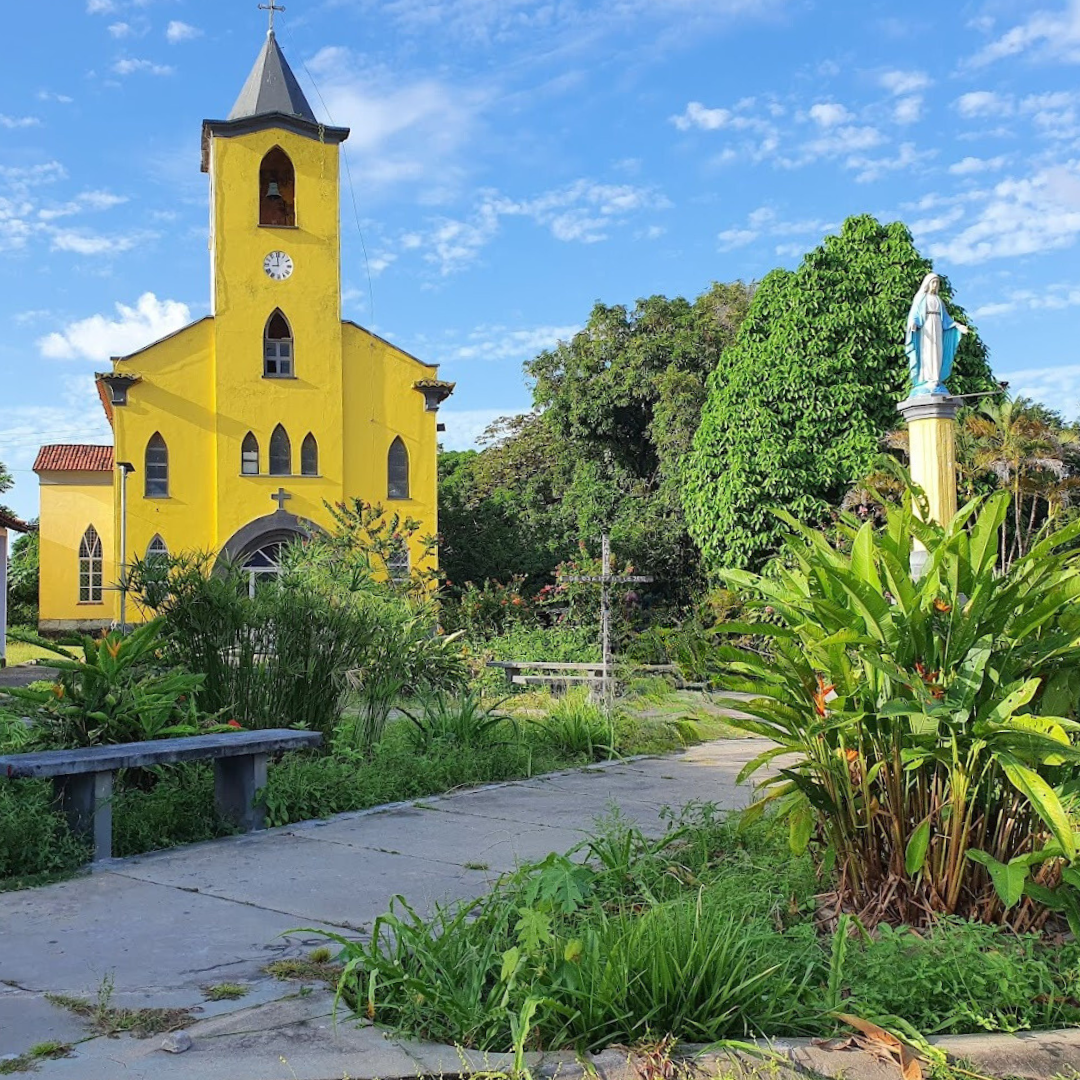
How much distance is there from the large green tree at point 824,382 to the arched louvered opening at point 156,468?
14.9 meters

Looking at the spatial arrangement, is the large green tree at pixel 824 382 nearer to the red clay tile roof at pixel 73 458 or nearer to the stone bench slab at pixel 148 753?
the stone bench slab at pixel 148 753

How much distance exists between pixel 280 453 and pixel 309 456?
76 cm

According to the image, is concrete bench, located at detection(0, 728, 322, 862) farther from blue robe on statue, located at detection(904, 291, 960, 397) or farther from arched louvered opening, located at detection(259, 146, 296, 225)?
arched louvered opening, located at detection(259, 146, 296, 225)

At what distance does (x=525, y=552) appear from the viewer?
32.2 m

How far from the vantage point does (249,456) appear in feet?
98.5

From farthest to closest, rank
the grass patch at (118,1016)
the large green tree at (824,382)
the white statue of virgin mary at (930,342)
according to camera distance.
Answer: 1. the large green tree at (824,382)
2. the white statue of virgin mary at (930,342)
3. the grass patch at (118,1016)

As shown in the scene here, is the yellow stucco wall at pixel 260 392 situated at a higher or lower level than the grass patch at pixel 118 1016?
higher

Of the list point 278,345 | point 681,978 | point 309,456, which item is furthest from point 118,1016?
point 278,345

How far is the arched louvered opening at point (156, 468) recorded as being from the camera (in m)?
29.4

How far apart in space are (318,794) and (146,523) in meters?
23.6

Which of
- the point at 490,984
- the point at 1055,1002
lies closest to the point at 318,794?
the point at 490,984

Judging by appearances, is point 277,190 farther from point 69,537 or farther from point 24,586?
point 24,586

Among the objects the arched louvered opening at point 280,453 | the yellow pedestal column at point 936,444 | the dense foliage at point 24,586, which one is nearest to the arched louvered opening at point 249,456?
the arched louvered opening at point 280,453

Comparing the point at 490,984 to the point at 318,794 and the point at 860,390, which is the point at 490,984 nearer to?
the point at 318,794
